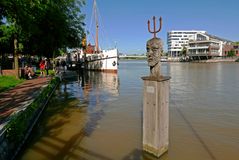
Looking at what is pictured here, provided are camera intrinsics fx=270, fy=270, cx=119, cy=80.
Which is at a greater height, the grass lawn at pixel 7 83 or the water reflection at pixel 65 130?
the grass lawn at pixel 7 83

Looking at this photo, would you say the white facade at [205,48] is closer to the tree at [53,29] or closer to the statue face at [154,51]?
the tree at [53,29]

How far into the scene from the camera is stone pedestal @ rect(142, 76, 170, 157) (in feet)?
21.9

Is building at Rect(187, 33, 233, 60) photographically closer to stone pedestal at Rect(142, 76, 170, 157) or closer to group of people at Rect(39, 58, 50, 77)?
group of people at Rect(39, 58, 50, 77)

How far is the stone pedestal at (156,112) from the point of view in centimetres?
666

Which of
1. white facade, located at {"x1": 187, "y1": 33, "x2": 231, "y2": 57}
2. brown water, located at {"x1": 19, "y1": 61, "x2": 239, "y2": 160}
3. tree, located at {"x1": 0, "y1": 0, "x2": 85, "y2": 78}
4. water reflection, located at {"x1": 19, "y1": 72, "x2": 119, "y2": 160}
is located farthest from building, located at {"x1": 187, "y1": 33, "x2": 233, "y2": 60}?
water reflection, located at {"x1": 19, "y1": 72, "x2": 119, "y2": 160}

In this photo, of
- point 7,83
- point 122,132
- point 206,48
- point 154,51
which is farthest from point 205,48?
point 154,51

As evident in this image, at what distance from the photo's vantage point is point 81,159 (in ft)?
24.1

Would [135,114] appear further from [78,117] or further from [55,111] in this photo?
[55,111]

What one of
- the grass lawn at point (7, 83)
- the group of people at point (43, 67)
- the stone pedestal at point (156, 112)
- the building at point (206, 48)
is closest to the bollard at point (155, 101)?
the stone pedestal at point (156, 112)

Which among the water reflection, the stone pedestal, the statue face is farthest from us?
the water reflection

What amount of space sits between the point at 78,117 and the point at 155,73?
20.0ft

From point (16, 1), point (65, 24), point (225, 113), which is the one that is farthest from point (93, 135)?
point (65, 24)

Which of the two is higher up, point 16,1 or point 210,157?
point 16,1

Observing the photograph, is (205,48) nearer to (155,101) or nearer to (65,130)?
(65,130)
